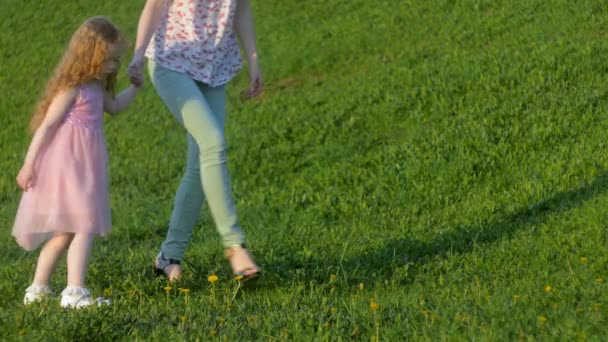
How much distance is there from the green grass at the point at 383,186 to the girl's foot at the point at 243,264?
0.11 meters

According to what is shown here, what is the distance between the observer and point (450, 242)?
6953mm

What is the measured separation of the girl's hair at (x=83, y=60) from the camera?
5375 millimetres

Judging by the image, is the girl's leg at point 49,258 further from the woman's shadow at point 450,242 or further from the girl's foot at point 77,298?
the woman's shadow at point 450,242

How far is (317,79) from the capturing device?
45.0 ft

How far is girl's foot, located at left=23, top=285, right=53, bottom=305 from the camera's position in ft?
17.4

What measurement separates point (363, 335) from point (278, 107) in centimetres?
792

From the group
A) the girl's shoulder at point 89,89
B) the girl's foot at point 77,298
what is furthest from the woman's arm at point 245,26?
the girl's foot at point 77,298

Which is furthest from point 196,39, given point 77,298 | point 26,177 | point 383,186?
point 383,186

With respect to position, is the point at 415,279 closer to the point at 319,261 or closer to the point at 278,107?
the point at 319,261

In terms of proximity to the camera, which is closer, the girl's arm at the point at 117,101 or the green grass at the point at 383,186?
the green grass at the point at 383,186

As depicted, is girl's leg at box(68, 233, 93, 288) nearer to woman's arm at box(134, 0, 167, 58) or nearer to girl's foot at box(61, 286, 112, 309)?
girl's foot at box(61, 286, 112, 309)

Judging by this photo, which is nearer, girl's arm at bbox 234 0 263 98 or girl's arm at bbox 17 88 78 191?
girl's arm at bbox 17 88 78 191

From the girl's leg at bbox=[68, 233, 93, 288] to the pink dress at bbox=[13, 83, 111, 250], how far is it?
45mm

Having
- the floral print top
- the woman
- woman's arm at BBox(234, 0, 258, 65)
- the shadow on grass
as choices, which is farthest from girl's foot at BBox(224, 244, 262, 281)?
woman's arm at BBox(234, 0, 258, 65)
